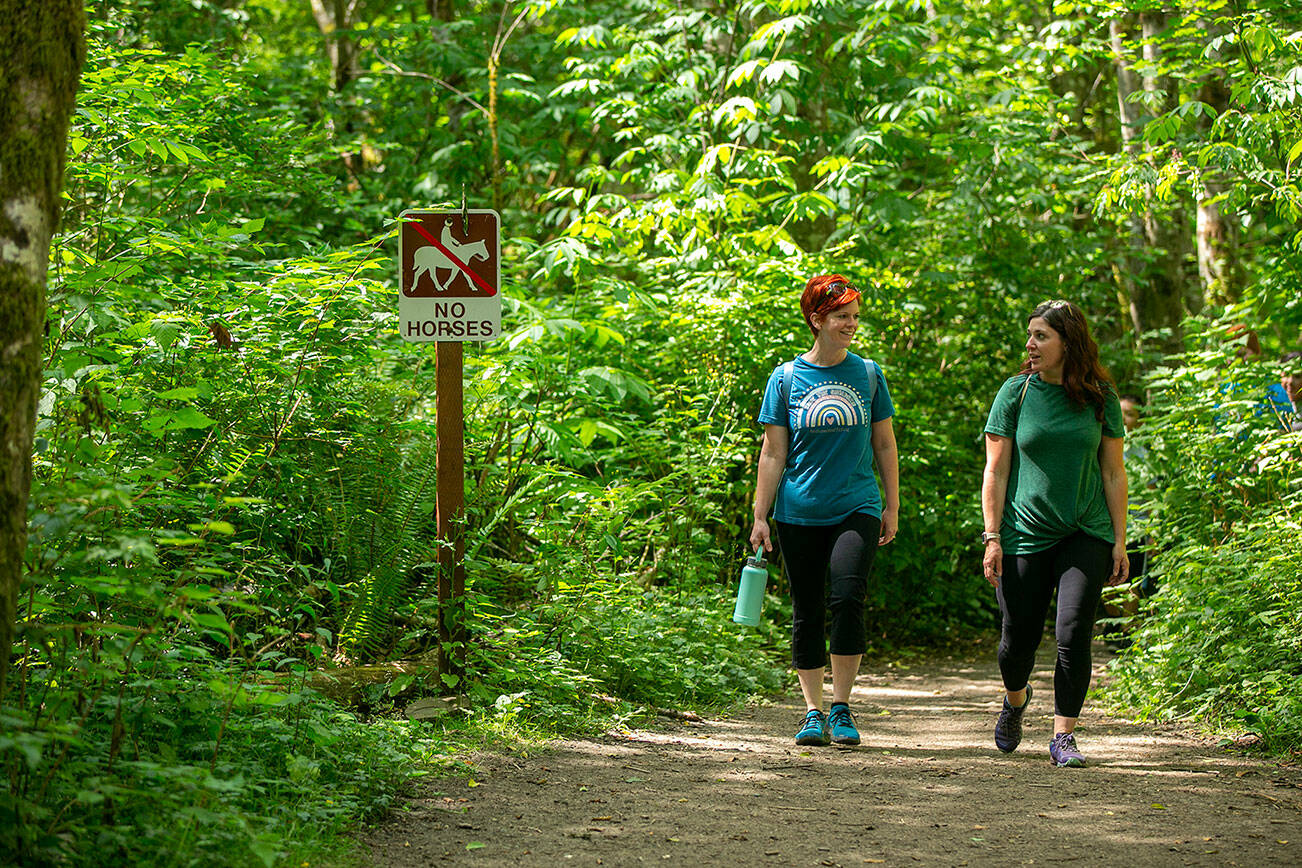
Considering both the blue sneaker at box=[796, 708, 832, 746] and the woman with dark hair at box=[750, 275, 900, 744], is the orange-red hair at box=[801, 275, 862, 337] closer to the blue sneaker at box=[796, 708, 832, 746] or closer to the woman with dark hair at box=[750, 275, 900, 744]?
the woman with dark hair at box=[750, 275, 900, 744]

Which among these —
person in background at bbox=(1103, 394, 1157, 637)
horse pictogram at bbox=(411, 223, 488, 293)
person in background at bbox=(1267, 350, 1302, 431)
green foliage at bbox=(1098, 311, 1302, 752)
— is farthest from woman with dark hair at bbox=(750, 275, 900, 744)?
person in background at bbox=(1267, 350, 1302, 431)

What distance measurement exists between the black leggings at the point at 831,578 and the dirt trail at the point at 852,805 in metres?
0.55

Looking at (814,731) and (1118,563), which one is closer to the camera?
(1118,563)

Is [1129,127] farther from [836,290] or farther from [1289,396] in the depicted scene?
[836,290]

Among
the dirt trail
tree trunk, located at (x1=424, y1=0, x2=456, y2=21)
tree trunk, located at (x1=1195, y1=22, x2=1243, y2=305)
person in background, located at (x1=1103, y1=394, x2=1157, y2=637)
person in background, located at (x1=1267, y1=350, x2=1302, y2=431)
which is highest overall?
tree trunk, located at (x1=424, y1=0, x2=456, y2=21)

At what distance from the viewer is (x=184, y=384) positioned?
5715mm

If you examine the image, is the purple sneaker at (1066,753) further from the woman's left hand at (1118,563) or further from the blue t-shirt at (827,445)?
the blue t-shirt at (827,445)

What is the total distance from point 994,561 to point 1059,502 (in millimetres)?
437

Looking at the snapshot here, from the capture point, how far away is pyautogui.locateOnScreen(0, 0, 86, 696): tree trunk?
316 centimetres

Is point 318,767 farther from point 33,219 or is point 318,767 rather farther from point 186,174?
point 186,174

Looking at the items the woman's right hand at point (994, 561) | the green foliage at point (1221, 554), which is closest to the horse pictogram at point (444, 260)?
the woman's right hand at point (994, 561)

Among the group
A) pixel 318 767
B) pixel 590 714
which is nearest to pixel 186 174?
pixel 590 714

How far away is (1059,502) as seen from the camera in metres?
5.28

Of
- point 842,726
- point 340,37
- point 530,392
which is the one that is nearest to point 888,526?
point 842,726
